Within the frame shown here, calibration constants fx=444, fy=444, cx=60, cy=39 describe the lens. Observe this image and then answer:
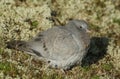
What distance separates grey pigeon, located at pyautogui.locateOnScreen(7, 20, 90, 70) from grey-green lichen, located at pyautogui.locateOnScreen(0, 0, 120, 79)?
0.38 m

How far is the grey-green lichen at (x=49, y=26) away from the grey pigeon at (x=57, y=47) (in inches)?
15.1

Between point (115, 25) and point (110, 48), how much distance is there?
2448 mm

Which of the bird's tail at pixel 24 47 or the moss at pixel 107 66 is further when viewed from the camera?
the moss at pixel 107 66

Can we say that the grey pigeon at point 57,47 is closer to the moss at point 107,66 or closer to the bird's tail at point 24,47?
the bird's tail at point 24,47

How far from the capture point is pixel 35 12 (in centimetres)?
1775

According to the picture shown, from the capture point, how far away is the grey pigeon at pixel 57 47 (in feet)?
44.9

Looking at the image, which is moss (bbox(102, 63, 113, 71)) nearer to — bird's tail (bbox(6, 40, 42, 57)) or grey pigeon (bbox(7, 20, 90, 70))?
grey pigeon (bbox(7, 20, 90, 70))

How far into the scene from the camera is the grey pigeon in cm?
1370

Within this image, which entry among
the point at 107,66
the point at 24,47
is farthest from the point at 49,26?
the point at 24,47

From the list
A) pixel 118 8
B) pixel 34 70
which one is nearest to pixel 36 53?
pixel 34 70

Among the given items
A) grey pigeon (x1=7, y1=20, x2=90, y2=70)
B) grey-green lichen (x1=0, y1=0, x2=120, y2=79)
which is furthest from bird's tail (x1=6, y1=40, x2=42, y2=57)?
grey-green lichen (x1=0, y1=0, x2=120, y2=79)

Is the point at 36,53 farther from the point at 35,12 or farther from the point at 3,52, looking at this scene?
the point at 35,12

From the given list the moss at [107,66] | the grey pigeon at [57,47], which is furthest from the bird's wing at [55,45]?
the moss at [107,66]

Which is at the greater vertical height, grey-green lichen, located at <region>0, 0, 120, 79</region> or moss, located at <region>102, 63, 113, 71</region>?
grey-green lichen, located at <region>0, 0, 120, 79</region>
